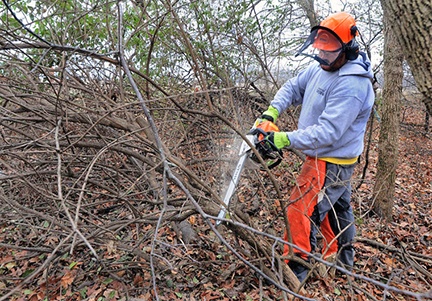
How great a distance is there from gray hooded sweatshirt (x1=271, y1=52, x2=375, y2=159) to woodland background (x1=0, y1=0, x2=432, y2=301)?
36 centimetres

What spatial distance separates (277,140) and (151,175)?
1453 mm

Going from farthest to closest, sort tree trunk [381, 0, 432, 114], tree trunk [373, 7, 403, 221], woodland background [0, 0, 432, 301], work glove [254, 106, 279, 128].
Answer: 1. tree trunk [373, 7, 403, 221]
2. work glove [254, 106, 279, 128]
3. woodland background [0, 0, 432, 301]
4. tree trunk [381, 0, 432, 114]

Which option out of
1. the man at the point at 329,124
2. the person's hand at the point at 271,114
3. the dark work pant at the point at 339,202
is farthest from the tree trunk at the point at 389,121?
the person's hand at the point at 271,114

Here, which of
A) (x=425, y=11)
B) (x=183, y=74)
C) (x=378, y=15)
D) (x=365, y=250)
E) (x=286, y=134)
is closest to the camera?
(x=425, y=11)

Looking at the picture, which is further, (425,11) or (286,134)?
(286,134)

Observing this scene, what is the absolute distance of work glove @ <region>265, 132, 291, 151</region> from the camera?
2393 mm

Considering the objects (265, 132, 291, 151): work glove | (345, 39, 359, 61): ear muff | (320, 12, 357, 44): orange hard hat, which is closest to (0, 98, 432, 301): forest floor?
(265, 132, 291, 151): work glove

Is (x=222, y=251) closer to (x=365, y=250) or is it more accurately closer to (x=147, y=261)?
(x=147, y=261)

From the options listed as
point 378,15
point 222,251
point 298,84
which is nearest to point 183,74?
point 298,84

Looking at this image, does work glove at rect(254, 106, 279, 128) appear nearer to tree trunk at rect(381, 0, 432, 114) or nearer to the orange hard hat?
the orange hard hat

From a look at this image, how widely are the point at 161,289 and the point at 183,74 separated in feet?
10.4

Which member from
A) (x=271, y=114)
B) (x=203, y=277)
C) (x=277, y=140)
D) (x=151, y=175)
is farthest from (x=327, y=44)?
(x=203, y=277)

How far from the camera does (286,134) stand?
97.1 inches

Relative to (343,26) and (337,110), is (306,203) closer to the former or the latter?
(337,110)
